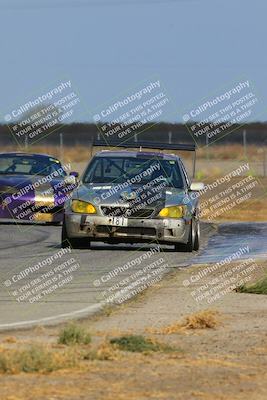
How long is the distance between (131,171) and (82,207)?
1359 millimetres

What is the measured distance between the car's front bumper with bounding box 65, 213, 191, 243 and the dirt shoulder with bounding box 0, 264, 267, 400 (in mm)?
6313

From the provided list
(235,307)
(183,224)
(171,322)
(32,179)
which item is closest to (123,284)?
(235,307)

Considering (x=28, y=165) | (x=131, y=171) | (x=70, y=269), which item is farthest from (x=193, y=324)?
(x=28, y=165)

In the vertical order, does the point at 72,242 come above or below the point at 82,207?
below

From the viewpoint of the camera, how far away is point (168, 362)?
396 inches

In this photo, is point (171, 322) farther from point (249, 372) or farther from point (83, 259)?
point (83, 259)

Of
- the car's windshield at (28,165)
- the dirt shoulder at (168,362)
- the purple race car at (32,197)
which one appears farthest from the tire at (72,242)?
the car's windshield at (28,165)

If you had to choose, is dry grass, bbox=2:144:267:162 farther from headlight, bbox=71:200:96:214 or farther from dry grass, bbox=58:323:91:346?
dry grass, bbox=58:323:91:346

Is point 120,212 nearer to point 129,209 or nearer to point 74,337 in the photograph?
point 129,209

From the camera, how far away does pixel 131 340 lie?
10719mm

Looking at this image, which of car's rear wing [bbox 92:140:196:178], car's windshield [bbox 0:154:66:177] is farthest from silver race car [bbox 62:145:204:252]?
car's windshield [bbox 0:154:66:177]

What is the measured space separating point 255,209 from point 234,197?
4.58 m

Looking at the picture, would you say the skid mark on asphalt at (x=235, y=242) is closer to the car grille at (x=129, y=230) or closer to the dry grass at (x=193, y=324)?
the car grille at (x=129, y=230)

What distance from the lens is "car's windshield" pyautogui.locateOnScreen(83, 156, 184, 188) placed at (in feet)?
70.9
